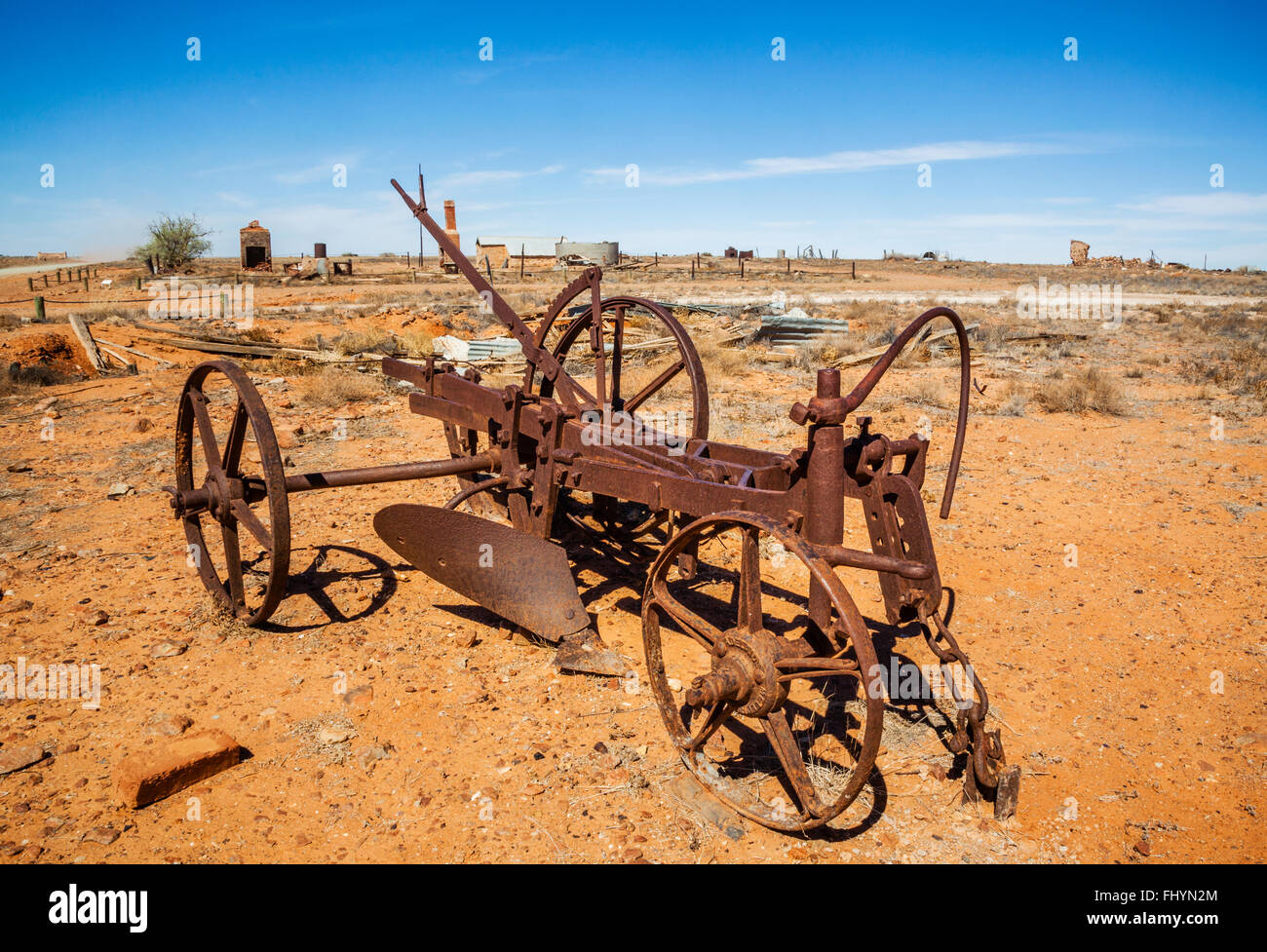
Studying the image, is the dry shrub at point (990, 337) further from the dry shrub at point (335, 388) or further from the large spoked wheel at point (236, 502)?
the large spoked wheel at point (236, 502)

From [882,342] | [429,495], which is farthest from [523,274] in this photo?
A: [429,495]

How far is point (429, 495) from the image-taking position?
251 inches

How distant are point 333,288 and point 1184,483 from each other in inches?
1215

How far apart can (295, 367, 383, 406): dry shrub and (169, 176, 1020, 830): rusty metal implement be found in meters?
3.82

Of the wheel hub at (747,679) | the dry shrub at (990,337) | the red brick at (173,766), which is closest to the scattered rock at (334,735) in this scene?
the red brick at (173,766)

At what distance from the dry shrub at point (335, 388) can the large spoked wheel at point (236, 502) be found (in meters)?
4.55

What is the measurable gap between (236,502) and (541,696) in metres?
1.92

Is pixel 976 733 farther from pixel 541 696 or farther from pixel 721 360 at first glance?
pixel 721 360

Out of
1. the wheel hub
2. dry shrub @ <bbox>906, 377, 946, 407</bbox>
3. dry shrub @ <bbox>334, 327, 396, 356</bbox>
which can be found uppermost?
dry shrub @ <bbox>334, 327, 396, 356</bbox>

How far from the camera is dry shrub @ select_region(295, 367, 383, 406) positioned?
30.6 feet

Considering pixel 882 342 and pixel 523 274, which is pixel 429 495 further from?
pixel 523 274

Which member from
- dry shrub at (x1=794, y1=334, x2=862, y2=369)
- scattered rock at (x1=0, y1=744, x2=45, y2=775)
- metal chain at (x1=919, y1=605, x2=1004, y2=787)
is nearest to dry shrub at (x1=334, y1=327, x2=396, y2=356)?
dry shrub at (x1=794, y1=334, x2=862, y2=369)

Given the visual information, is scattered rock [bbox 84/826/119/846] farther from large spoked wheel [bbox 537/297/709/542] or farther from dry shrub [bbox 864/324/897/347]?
dry shrub [bbox 864/324/897/347]

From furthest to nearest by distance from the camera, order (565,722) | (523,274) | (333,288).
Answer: (523,274), (333,288), (565,722)
